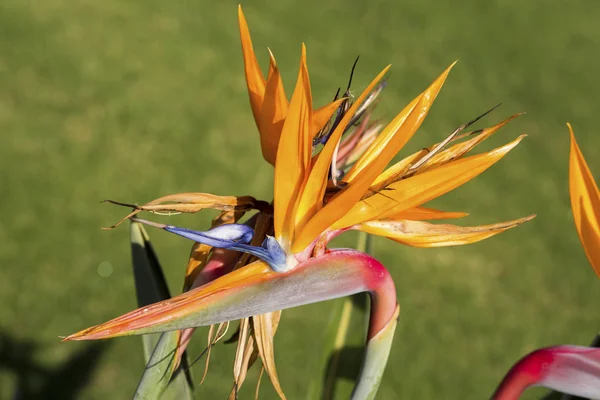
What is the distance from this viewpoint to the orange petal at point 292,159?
47 cm

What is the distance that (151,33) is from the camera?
2.28 meters

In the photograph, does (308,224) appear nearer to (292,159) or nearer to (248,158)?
(292,159)

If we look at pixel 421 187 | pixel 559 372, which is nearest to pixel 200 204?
pixel 421 187

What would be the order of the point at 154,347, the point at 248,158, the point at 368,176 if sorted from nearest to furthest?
the point at 368,176
the point at 154,347
the point at 248,158

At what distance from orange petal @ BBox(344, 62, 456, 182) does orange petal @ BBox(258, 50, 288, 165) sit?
62 mm

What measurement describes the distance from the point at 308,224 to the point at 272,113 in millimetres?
105

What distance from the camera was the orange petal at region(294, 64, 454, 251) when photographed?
18.0 inches

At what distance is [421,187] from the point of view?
492 mm

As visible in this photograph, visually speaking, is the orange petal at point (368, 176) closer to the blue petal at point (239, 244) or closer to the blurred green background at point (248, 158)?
the blue petal at point (239, 244)

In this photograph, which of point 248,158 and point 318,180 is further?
point 248,158

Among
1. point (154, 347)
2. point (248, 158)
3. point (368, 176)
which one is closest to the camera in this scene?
point (368, 176)

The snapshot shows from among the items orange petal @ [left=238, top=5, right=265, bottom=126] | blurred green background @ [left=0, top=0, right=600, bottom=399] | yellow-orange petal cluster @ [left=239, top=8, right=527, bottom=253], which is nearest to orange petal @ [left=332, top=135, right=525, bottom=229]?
yellow-orange petal cluster @ [left=239, top=8, right=527, bottom=253]

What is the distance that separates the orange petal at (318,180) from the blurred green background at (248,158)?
0.99 metres

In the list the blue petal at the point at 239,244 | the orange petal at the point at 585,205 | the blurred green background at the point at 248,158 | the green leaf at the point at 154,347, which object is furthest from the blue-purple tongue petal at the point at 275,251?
the blurred green background at the point at 248,158
